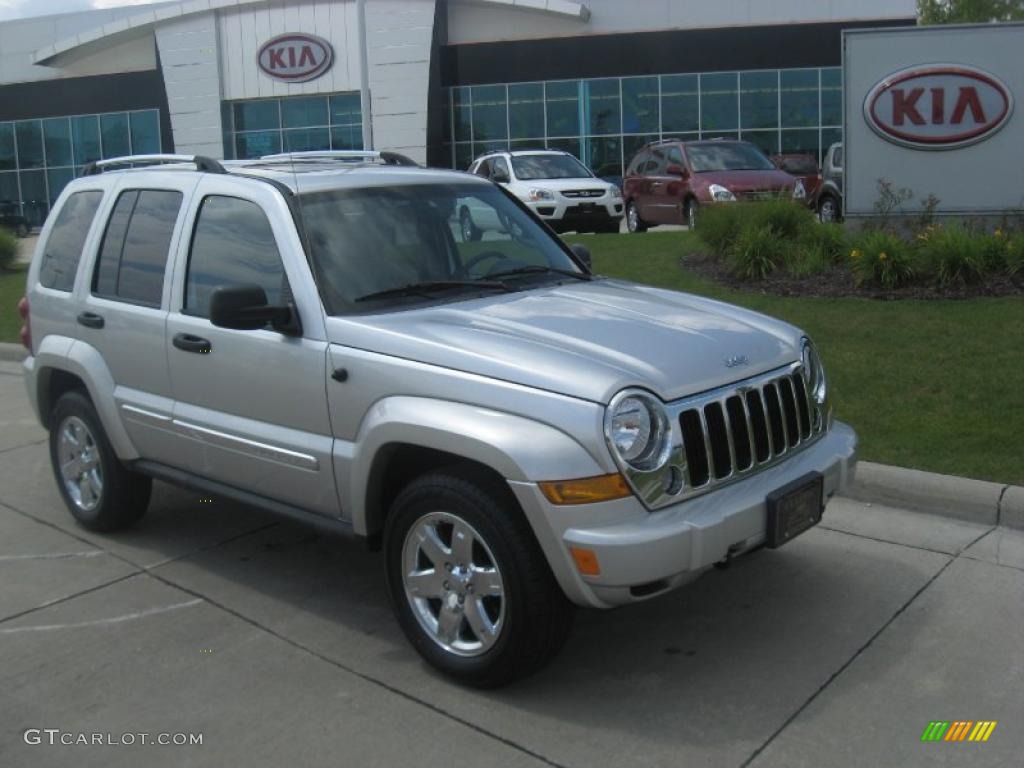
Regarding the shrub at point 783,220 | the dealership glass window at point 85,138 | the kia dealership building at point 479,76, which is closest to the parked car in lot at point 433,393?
the shrub at point 783,220

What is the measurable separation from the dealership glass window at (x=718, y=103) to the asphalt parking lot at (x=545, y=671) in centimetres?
3493

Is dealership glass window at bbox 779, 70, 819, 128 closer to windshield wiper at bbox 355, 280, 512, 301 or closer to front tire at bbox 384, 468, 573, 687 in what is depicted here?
windshield wiper at bbox 355, 280, 512, 301

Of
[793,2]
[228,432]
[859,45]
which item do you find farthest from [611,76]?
[228,432]

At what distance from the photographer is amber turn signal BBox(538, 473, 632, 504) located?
3.77 m

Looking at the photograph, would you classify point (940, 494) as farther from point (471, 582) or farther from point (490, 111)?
point (490, 111)

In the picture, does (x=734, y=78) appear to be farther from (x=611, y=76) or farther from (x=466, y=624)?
(x=466, y=624)

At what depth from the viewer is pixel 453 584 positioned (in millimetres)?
4176

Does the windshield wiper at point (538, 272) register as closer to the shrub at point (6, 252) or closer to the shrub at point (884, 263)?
the shrub at point (884, 263)

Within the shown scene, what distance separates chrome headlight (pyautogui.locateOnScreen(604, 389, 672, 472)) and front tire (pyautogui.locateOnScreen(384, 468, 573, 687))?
43 centimetres

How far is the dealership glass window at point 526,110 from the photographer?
4031cm

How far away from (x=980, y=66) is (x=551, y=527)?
10438 millimetres

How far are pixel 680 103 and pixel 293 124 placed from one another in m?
14.5

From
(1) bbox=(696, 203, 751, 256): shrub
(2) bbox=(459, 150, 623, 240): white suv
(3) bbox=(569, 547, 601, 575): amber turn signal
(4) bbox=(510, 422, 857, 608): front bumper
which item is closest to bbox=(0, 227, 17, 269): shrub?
(2) bbox=(459, 150, 623, 240): white suv

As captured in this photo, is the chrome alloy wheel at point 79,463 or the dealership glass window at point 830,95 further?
the dealership glass window at point 830,95
